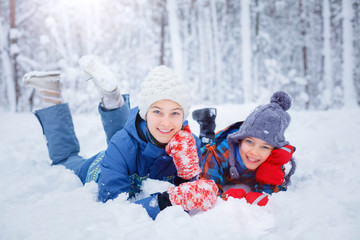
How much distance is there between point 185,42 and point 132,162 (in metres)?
16.6

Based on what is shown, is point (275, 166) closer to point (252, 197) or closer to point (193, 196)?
point (252, 197)

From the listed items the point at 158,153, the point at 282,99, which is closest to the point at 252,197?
the point at 158,153

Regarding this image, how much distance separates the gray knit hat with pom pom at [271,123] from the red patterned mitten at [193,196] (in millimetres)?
862

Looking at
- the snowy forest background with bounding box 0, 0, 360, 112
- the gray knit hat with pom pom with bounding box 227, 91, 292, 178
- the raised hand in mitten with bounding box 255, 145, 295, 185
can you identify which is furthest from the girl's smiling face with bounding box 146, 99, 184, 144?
the snowy forest background with bounding box 0, 0, 360, 112

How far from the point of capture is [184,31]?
56.2 ft

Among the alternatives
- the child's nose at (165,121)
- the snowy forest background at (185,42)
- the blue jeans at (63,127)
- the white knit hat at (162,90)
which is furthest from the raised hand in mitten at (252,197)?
the snowy forest background at (185,42)

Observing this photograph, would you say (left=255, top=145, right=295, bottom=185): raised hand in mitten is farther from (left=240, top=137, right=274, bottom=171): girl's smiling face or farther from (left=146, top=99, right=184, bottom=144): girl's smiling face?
(left=146, top=99, right=184, bottom=144): girl's smiling face

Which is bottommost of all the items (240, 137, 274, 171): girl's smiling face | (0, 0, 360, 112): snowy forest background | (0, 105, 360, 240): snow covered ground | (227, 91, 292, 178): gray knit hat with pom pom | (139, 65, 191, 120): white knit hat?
(0, 105, 360, 240): snow covered ground

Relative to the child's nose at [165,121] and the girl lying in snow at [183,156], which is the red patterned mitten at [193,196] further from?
the child's nose at [165,121]

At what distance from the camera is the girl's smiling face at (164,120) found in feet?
6.79

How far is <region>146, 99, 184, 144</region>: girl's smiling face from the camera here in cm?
207

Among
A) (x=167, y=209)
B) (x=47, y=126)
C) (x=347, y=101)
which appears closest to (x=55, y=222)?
(x=167, y=209)

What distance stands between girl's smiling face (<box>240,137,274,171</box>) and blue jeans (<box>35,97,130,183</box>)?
1.69 metres

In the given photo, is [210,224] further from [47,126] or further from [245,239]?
[47,126]
